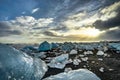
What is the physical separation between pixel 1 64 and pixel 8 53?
370mm

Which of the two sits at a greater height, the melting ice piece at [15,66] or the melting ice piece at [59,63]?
the melting ice piece at [15,66]

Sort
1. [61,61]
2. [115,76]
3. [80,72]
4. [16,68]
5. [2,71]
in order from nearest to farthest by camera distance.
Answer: [2,71]
[16,68]
[80,72]
[115,76]
[61,61]

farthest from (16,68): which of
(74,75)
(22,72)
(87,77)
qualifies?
(87,77)

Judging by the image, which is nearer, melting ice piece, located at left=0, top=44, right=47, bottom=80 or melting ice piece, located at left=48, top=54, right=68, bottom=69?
melting ice piece, located at left=0, top=44, right=47, bottom=80

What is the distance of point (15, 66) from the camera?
11.2 ft

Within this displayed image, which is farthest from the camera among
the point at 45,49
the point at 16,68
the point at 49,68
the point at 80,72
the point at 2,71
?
the point at 45,49

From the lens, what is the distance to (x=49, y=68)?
5.65 m

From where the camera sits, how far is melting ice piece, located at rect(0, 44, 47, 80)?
10.5ft

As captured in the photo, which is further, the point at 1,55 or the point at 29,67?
the point at 29,67

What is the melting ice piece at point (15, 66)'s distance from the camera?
10.5ft

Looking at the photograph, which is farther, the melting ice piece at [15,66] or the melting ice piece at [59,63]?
the melting ice piece at [59,63]

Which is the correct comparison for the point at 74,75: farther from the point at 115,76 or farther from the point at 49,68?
the point at 49,68

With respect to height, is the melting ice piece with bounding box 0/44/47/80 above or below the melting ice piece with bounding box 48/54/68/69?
above

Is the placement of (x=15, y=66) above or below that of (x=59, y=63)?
above
